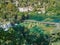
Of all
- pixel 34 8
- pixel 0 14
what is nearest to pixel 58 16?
pixel 34 8

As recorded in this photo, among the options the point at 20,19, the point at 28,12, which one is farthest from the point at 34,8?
the point at 20,19

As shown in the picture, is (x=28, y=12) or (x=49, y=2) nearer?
(x=28, y=12)

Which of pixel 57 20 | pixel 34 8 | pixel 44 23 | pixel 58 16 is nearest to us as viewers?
pixel 44 23

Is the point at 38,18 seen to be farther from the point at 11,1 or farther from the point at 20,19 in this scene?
the point at 11,1

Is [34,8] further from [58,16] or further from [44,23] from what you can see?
[44,23]

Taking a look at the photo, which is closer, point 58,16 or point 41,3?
point 58,16

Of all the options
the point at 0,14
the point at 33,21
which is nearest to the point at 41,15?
the point at 33,21

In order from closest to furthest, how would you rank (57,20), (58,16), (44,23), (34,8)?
(44,23) < (57,20) < (58,16) < (34,8)

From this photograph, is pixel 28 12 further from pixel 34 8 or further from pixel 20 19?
pixel 20 19
